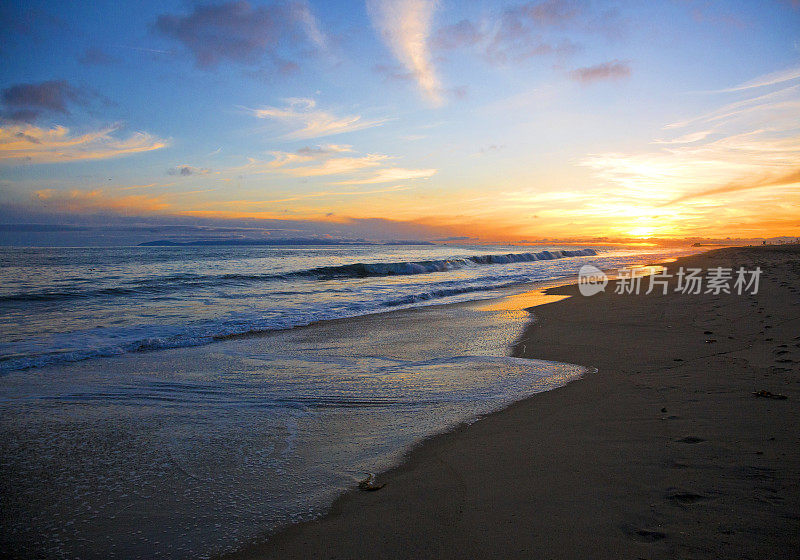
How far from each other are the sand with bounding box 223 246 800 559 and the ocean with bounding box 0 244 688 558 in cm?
35

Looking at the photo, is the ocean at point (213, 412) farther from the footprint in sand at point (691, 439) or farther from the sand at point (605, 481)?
the footprint in sand at point (691, 439)

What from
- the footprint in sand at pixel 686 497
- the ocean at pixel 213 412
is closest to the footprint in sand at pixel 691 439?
the footprint in sand at pixel 686 497

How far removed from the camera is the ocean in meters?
2.64

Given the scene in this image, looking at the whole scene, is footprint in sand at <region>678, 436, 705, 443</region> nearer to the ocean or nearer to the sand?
the sand

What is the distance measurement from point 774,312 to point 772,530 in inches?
353

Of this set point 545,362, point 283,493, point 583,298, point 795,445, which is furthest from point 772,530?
point 583,298

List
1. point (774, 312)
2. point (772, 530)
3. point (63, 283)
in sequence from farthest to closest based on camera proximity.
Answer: point (63, 283), point (774, 312), point (772, 530)

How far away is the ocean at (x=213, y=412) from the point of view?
104 inches

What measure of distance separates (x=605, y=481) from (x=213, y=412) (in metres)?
3.84

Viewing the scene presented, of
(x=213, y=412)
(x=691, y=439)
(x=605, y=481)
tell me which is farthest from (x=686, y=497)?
(x=213, y=412)

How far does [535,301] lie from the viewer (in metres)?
14.1

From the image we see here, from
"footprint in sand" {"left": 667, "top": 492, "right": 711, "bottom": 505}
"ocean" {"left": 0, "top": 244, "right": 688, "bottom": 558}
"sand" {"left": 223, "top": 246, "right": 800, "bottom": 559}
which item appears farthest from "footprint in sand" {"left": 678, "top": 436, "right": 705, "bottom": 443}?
"ocean" {"left": 0, "top": 244, "right": 688, "bottom": 558}

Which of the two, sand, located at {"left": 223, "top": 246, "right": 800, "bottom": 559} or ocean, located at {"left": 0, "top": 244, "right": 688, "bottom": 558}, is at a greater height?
sand, located at {"left": 223, "top": 246, "right": 800, "bottom": 559}

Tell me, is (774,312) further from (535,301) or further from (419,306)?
(419,306)
